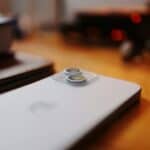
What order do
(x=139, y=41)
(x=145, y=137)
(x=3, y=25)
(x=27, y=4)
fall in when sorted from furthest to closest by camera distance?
(x=27, y=4) → (x=139, y=41) → (x=3, y=25) → (x=145, y=137)

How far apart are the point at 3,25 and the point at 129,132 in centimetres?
76

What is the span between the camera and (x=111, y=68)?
187 centimetres

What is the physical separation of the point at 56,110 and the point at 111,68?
3.87ft

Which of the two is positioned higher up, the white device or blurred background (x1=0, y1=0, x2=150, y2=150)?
the white device

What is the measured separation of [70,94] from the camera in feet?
2.66

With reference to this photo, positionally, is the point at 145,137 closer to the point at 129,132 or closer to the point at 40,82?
the point at 129,132

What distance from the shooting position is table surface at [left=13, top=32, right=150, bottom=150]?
2.26 feet

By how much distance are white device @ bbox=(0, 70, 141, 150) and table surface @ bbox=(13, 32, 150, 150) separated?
0.04m

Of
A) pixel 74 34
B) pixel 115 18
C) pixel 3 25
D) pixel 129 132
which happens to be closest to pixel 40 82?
pixel 129 132

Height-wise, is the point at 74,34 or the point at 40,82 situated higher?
the point at 40,82

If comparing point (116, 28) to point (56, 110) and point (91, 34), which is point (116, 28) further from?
point (56, 110)

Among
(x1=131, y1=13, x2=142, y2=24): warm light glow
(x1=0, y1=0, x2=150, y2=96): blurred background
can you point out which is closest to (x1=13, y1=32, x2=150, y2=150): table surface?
(x1=0, y1=0, x2=150, y2=96): blurred background

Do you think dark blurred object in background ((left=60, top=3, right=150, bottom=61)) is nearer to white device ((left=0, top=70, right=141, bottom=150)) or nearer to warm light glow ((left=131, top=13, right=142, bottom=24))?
warm light glow ((left=131, top=13, right=142, bottom=24))

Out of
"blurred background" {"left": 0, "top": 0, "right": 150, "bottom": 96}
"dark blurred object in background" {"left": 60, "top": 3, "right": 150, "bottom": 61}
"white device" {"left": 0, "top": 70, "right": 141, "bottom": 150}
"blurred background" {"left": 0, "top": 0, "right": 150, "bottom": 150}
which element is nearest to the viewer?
"white device" {"left": 0, "top": 70, "right": 141, "bottom": 150}
